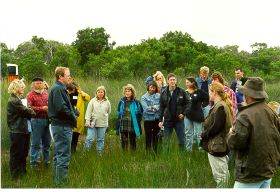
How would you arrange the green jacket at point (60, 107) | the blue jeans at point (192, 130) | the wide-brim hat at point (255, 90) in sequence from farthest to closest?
1. the blue jeans at point (192, 130)
2. the green jacket at point (60, 107)
3. the wide-brim hat at point (255, 90)

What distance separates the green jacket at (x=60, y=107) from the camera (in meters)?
5.75

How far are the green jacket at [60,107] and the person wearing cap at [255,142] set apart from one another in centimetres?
265

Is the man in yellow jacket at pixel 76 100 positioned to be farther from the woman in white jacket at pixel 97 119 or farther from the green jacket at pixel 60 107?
the green jacket at pixel 60 107

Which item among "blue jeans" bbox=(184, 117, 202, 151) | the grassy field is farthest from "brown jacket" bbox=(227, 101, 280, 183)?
"blue jeans" bbox=(184, 117, 202, 151)

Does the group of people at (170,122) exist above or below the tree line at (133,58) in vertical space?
below

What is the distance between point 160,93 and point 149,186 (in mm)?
3089

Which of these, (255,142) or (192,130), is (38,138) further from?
(255,142)

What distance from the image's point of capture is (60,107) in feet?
18.8

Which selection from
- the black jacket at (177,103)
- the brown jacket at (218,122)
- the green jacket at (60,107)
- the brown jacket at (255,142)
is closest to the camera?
the brown jacket at (255,142)

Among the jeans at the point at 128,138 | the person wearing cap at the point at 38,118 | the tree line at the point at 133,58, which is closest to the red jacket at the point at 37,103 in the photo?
the person wearing cap at the point at 38,118

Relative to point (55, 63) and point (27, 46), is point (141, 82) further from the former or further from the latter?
point (27, 46)

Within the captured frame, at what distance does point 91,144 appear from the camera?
7.93 metres

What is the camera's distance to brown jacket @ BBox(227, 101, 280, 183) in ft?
12.8

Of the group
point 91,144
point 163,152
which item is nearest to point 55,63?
point 91,144
